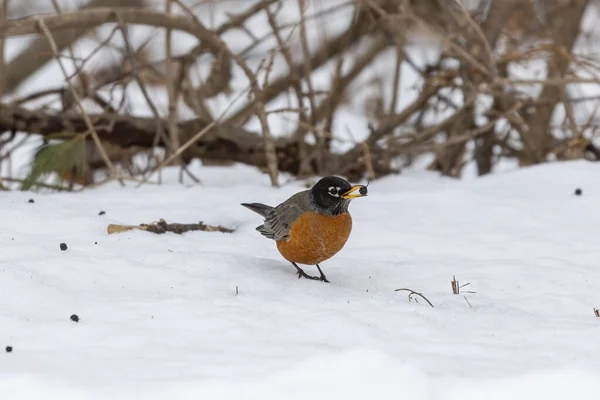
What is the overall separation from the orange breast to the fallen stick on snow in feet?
2.56

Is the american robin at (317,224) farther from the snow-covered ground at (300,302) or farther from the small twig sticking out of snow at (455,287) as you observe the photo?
the small twig sticking out of snow at (455,287)

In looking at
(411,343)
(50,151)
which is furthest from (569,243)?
(50,151)

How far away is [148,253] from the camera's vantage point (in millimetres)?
3965

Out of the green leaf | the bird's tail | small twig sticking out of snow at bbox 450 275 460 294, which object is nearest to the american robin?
the bird's tail

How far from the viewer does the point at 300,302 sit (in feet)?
11.2

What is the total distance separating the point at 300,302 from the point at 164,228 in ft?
4.05

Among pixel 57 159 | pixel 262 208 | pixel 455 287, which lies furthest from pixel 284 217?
pixel 57 159

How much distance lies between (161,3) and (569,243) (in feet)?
24.4

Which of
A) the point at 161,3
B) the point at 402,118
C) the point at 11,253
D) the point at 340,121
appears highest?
the point at 161,3

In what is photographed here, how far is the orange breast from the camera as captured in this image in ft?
12.6

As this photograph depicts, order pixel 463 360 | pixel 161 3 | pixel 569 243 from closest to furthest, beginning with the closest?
pixel 463 360 → pixel 569 243 → pixel 161 3

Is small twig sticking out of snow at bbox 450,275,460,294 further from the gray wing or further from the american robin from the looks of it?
the gray wing

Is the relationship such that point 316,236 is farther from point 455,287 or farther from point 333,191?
point 455,287

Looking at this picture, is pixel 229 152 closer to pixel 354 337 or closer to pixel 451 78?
pixel 451 78
